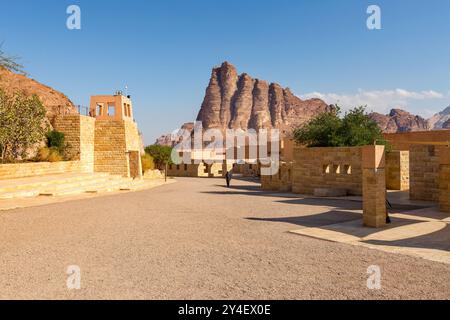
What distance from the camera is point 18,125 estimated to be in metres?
22.0

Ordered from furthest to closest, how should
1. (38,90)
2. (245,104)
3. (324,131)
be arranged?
(245,104), (38,90), (324,131)

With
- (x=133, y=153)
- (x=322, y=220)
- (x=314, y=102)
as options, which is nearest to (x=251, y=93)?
(x=314, y=102)

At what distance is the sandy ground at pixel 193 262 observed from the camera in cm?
479

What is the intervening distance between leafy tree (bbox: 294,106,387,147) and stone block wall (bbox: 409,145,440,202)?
6.02 meters

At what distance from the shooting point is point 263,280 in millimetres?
5223

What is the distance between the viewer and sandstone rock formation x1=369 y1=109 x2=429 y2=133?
147 m

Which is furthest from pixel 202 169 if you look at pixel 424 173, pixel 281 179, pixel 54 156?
pixel 424 173

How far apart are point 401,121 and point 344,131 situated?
14451 centimetres

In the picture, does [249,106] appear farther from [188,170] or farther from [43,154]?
[43,154]

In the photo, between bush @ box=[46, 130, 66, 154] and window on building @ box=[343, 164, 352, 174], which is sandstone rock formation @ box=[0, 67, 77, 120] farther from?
window on building @ box=[343, 164, 352, 174]

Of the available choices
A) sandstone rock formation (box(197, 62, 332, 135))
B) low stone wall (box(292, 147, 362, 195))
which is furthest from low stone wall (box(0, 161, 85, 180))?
sandstone rock formation (box(197, 62, 332, 135))

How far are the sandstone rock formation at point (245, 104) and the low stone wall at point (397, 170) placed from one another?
359 feet

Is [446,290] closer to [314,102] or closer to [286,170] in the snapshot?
[286,170]
